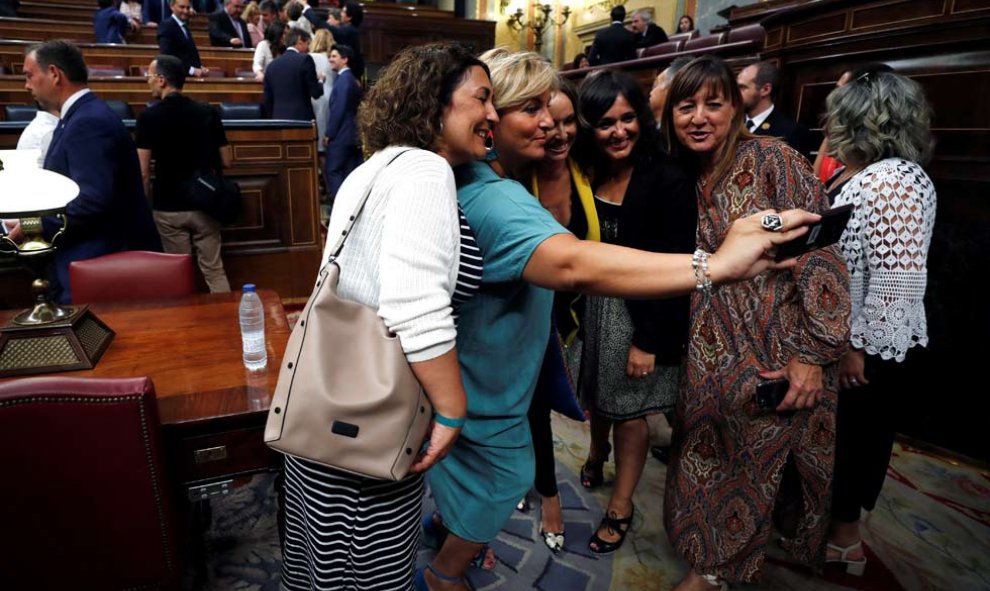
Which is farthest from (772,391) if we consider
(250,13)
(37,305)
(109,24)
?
(109,24)

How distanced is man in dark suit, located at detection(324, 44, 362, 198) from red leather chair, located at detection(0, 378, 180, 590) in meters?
3.90

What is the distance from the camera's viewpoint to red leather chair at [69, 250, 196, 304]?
201cm

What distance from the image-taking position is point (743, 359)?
1.50 m

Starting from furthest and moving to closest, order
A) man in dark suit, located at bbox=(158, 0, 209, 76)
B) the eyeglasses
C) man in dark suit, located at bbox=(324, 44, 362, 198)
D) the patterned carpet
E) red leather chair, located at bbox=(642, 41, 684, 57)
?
red leather chair, located at bbox=(642, 41, 684, 57)
man in dark suit, located at bbox=(158, 0, 209, 76)
man in dark suit, located at bbox=(324, 44, 362, 198)
the patterned carpet
the eyeglasses

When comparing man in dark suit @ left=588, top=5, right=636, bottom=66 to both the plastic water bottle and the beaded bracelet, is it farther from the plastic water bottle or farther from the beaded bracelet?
the beaded bracelet

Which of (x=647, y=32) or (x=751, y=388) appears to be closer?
(x=751, y=388)

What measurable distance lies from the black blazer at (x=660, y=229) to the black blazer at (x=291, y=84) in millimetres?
3787

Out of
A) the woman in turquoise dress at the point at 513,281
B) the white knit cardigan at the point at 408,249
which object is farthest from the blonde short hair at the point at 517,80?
the white knit cardigan at the point at 408,249

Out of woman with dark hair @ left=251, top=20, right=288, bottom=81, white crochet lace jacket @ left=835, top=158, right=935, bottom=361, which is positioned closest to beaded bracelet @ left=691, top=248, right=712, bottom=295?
white crochet lace jacket @ left=835, top=158, right=935, bottom=361

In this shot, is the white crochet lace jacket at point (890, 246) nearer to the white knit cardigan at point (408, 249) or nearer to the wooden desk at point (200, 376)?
the white knit cardigan at point (408, 249)

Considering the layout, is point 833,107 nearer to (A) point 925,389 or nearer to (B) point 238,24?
(A) point 925,389

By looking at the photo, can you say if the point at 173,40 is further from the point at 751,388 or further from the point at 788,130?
the point at 751,388

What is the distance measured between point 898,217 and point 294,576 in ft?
5.50

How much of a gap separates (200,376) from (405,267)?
2.79 ft
